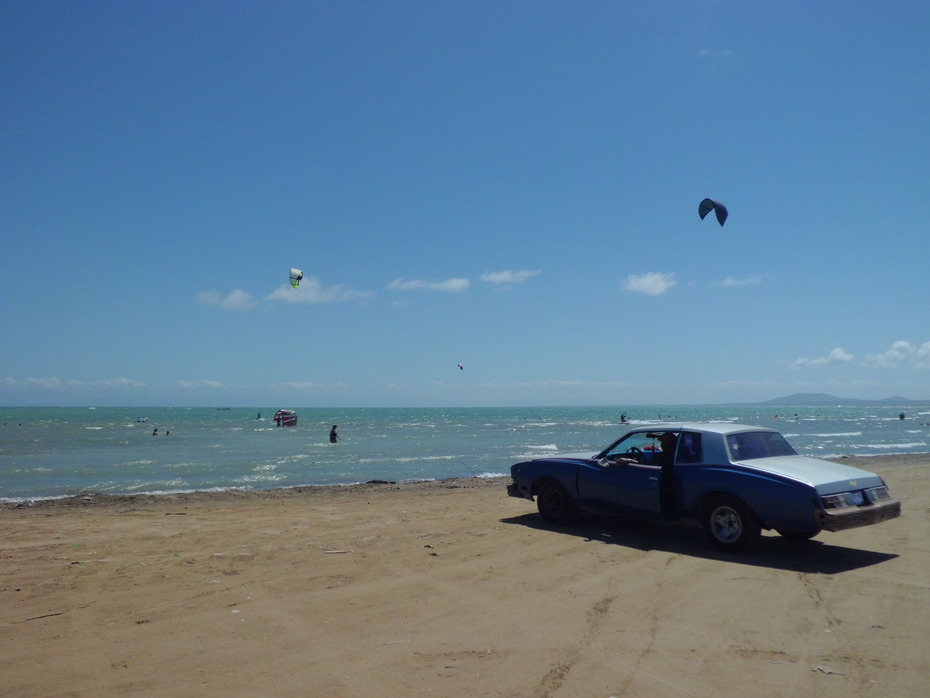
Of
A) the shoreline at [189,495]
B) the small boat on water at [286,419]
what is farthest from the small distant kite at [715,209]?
the small boat on water at [286,419]

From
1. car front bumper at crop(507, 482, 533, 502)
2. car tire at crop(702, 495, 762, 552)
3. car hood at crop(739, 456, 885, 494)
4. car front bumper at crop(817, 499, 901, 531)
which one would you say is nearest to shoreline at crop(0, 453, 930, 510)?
car front bumper at crop(507, 482, 533, 502)

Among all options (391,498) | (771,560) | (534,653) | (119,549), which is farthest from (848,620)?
(391,498)

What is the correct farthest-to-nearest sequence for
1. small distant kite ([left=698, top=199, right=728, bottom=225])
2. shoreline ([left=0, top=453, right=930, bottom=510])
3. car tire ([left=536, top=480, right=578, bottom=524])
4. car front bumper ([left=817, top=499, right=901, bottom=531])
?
shoreline ([left=0, top=453, right=930, bottom=510]), small distant kite ([left=698, top=199, right=728, bottom=225]), car tire ([left=536, top=480, right=578, bottom=524]), car front bumper ([left=817, top=499, right=901, bottom=531])

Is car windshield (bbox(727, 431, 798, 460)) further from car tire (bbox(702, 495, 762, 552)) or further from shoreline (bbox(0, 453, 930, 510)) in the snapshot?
shoreline (bbox(0, 453, 930, 510))

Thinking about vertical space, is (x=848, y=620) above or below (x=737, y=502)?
below

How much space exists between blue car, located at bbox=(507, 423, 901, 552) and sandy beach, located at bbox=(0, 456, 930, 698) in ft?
1.31

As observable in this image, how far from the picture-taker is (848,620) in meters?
5.48

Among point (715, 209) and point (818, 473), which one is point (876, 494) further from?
point (715, 209)

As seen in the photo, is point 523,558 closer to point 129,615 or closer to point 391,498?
point 129,615

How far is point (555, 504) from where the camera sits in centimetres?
1009

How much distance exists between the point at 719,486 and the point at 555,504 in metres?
2.70

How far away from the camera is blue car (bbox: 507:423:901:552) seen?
24.6ft

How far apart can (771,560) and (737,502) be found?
713mm

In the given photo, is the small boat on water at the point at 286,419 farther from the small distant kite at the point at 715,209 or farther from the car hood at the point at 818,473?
the car hood at the point at 818,473
